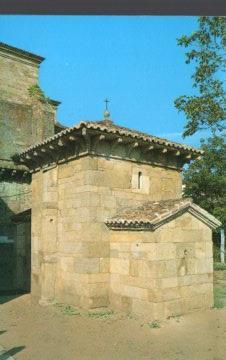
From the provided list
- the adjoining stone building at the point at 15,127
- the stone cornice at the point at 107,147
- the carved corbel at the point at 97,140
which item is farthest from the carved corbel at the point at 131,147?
the adjoining stone building at the point at 15,127

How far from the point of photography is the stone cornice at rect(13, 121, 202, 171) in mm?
9555

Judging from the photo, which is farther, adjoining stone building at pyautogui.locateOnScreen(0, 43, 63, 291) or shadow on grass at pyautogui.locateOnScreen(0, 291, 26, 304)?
adjoining stone building at pyautogui.locateOnScreen(0, 43, 63, 291)

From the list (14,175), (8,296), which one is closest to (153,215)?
(8,296)

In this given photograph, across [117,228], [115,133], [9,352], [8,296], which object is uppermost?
[115,133]

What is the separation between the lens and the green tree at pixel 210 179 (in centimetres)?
1464

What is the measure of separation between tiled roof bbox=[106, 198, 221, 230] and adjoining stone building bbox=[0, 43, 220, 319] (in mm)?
25

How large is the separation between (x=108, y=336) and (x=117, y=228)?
2.80 m

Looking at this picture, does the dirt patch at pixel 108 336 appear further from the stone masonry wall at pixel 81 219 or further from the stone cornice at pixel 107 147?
the stone cornice at pixel 107 147

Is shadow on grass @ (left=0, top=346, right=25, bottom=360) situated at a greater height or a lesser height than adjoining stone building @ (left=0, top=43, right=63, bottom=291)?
lesser

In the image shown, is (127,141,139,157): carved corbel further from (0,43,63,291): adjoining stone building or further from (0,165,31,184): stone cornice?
(0,165,31,184): stone cornice

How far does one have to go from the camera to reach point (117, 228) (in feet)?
31.8

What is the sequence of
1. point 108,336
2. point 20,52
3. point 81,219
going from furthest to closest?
point 20,52 → point 81,219 → point 108,336

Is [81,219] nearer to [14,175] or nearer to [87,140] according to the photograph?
[87,140]

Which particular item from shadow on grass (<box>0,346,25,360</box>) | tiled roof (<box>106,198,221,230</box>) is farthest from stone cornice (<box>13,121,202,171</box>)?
Result: shadow on grass (<box>0,346,25,360</box>)
